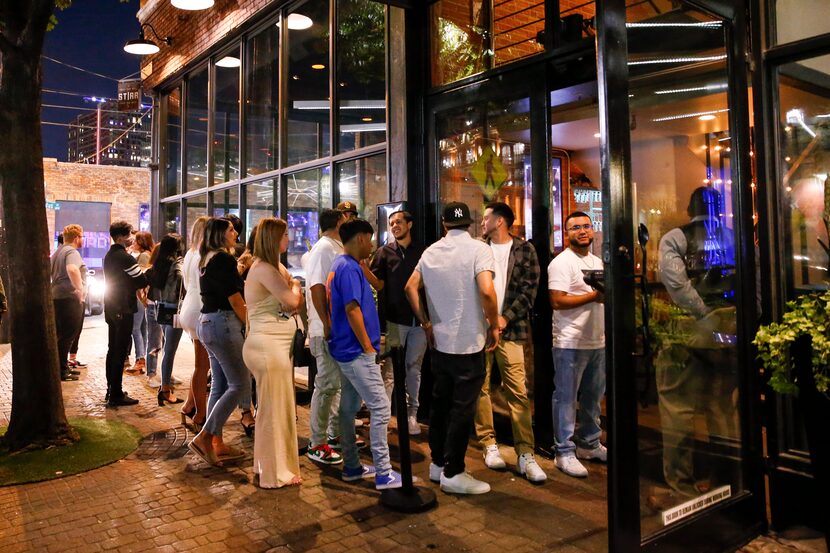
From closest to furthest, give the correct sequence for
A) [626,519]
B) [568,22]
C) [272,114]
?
1. [626,519]
2. [568,22]
3. [272,114]

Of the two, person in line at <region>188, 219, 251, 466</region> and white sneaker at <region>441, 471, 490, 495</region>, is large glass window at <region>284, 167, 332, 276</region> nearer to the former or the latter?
person in line at <region>188, 219, 251, 466</region>

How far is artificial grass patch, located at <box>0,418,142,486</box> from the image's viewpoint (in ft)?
16.0

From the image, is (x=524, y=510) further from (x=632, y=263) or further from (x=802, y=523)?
(x=632, y=263)

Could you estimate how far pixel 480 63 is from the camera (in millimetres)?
6102

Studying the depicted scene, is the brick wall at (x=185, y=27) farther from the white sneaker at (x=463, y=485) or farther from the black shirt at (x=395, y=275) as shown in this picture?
the white sneaker at (x=463, y=485)

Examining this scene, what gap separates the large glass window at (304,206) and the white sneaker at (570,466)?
15.8 ft

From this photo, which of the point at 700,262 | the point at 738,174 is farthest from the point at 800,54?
the point at 700,262

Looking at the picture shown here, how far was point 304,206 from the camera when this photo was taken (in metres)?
9.08

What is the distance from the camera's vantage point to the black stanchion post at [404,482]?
4.10 m

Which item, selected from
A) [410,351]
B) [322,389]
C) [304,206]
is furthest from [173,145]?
[322,389]

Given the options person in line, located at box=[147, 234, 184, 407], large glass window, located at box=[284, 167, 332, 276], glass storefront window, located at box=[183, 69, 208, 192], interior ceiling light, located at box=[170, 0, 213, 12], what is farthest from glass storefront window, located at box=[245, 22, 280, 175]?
person in line, located at box=[147, 234, 184, 407]

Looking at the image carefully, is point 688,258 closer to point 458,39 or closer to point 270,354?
point 270,354

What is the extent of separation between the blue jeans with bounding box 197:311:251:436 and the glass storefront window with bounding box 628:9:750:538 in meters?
3.12

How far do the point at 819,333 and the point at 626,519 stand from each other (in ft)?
4.37
